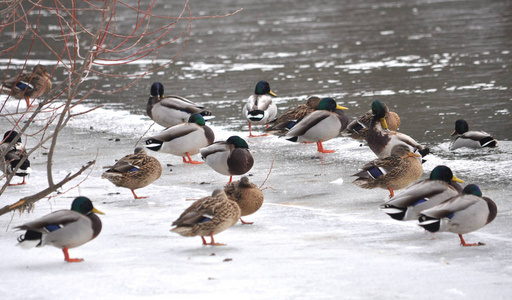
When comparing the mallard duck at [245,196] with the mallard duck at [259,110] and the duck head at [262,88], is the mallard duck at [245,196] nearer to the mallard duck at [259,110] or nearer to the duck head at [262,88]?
the mallard duck at [259,110]

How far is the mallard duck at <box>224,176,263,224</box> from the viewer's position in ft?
22.2

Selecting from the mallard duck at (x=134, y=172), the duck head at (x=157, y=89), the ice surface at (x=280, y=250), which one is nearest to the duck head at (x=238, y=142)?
the ice surface at (x=280, y=250)

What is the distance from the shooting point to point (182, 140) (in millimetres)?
9523

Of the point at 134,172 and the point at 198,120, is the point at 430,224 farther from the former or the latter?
the point at 198,120

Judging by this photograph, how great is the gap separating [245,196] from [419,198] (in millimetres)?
1454

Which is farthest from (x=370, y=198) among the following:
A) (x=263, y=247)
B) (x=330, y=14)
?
(x=330, y=14)

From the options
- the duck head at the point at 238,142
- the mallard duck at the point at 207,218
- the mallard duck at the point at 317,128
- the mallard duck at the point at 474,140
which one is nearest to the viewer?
the mallard duck at the point at 207,218

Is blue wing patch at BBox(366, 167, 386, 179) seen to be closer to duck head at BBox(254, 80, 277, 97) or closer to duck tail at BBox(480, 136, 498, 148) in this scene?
duck tail at BBox(480, 136, 498, 148)

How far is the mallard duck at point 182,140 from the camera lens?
9461mm

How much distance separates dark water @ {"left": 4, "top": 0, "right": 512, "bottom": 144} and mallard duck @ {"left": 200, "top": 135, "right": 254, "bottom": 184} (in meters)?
2.83

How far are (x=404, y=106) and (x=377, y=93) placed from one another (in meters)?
1.15

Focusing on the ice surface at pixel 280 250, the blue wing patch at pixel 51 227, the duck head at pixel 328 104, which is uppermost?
the duck head at pixel 328 104

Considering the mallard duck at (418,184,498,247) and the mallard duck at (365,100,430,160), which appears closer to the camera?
the mallard duck at (418,184,498,247)

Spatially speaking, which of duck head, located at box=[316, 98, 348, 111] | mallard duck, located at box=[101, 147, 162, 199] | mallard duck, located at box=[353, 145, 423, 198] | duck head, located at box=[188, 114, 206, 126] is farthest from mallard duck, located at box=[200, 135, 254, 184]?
duck head, located at box=[316, 98, 348, 111]
